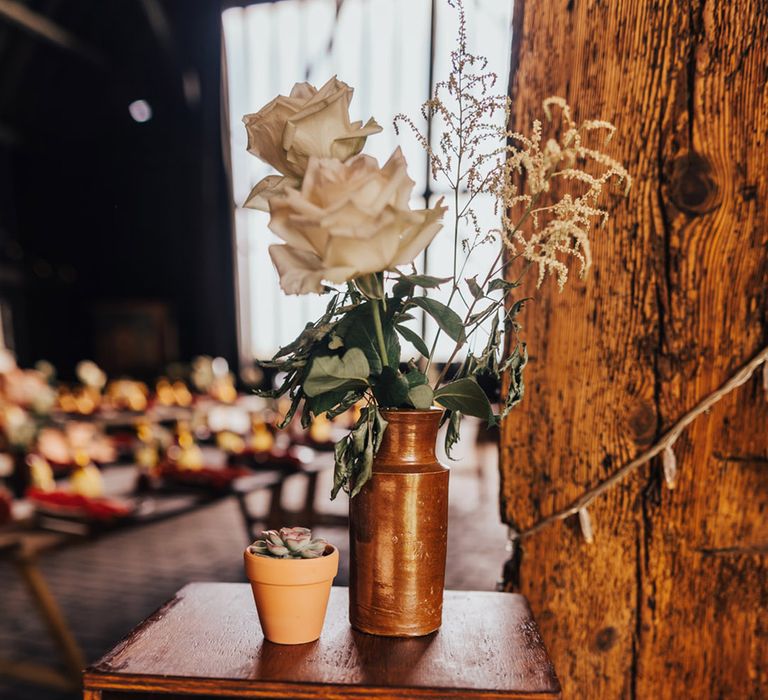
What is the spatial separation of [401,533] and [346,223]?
41cm

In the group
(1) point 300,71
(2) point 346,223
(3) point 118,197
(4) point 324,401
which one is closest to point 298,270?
(2) point 346,223

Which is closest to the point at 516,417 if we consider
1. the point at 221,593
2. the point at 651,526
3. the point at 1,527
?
the point at 651,526

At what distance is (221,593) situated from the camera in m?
0.99

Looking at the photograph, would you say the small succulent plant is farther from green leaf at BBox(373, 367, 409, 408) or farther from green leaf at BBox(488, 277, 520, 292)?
green leaf at BBox(488, 277, 520, 292)

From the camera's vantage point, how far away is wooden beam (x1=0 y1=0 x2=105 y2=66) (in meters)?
6.97

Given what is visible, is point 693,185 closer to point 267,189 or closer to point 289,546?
point 267,189

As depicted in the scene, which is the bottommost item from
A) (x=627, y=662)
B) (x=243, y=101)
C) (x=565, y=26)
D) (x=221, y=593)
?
(x=627, y=662)

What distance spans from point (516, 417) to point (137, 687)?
0.74 m

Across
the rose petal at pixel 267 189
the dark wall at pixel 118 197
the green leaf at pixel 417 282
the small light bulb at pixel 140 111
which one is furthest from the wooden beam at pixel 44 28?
the green leaf at pixel 417 282

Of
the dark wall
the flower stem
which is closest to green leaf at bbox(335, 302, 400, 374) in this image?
the flower stem

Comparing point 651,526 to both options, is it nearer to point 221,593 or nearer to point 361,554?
point 361,554

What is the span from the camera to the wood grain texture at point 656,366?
1.06m

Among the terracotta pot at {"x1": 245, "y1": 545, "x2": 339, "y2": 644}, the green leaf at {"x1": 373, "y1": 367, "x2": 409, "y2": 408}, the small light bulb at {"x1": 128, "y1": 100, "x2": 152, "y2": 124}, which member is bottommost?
the terracotta pot at {"x1": 245, "y1": 545, "x2": 339, "y2": 644}

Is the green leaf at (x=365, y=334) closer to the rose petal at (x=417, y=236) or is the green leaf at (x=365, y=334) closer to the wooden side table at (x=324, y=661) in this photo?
the rose petal at (x=417, y=236)
